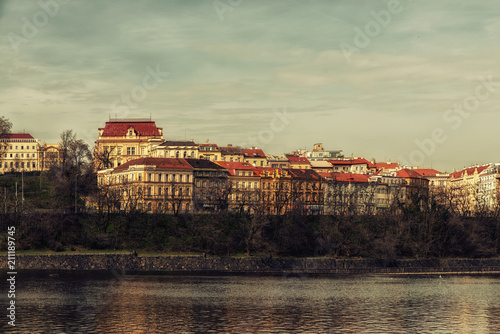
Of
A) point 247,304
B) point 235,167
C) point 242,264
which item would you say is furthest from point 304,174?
point 247,304

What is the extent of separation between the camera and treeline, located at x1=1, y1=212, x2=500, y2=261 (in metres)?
107

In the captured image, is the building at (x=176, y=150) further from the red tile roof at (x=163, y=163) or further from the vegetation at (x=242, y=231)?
the vegetation at (x=242, y=231)

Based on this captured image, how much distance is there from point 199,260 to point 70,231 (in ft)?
69.0

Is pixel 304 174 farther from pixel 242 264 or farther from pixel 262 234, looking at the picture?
pixel 242 264

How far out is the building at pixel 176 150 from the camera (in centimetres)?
19312

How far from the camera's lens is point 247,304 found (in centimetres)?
6450

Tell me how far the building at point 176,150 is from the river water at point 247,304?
10034 cm

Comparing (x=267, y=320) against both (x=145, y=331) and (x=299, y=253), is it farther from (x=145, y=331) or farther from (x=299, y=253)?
(x=299, y=253)

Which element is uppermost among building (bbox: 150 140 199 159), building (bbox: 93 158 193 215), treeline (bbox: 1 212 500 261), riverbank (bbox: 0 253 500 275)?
building (bbox: 150 140 199 159)

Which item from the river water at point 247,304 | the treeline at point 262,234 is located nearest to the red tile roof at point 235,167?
the treeline at point 262,234

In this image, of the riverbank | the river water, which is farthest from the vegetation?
the river water

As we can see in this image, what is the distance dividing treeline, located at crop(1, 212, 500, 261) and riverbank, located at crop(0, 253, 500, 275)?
9.99ft

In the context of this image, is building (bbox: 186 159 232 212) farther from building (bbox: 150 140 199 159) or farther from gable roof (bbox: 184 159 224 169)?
building (bbox: 150 140 199 159)

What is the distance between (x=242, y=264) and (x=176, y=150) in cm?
9251
